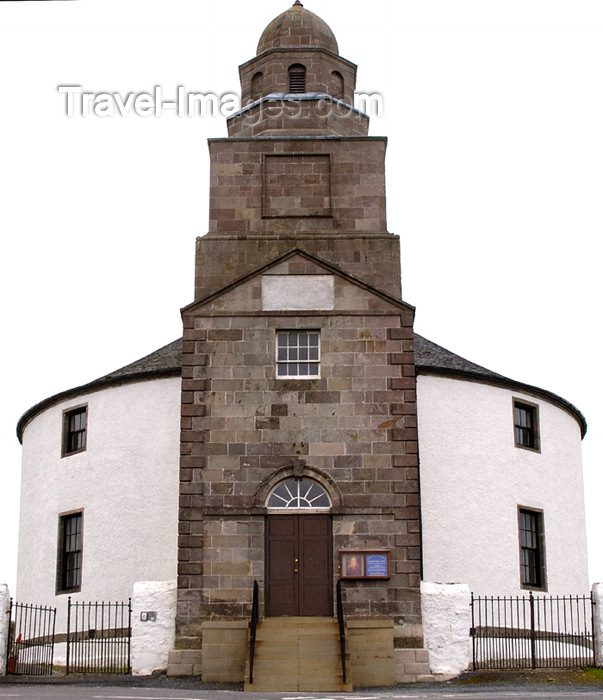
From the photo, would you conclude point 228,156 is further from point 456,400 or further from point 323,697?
point 323,697

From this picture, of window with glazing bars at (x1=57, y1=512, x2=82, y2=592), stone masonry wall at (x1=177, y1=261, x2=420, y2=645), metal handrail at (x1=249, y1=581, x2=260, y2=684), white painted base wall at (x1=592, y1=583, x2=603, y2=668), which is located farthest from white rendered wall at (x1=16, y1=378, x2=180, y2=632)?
white painted base wall at (x1=592, y1=583, x2=603, y2=668)

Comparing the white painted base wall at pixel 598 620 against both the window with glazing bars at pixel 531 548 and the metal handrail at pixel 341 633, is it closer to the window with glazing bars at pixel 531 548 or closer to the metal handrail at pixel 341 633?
the metal handrail at pixel 341 633

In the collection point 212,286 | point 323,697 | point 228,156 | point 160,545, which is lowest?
point 323,697

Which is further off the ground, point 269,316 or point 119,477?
point 269,316

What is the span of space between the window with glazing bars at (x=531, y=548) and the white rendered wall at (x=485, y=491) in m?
0.23

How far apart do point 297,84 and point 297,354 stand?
9.03m

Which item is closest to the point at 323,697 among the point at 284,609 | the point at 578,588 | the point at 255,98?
the point at 284,609

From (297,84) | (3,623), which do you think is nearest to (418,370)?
(297,84)

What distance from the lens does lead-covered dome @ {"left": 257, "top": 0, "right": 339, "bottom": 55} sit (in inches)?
1206

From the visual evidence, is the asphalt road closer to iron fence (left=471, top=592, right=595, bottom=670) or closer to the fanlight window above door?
iron fence (left=471, top=592, right=595, bottom=670)

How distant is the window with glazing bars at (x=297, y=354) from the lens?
2542 centimetres

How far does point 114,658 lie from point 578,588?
14.2 m

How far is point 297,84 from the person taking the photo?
99.2ft

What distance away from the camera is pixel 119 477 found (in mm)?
30703
